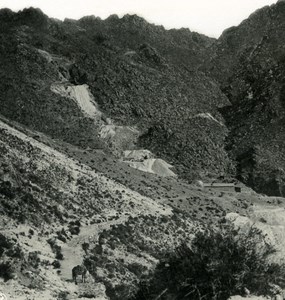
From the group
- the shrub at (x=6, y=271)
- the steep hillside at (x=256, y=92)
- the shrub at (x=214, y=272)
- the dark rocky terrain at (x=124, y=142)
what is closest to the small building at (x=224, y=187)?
the dark rocky terrain at (x=124, y=142)

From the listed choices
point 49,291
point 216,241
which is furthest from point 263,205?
point 216,241

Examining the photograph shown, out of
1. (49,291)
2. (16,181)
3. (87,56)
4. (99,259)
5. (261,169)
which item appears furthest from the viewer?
(87,56)

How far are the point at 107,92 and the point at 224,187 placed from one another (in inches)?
1067

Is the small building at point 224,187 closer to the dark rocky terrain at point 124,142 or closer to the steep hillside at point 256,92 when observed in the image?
the dark rocky terrain at point 124,142

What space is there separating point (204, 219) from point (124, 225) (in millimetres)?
14846

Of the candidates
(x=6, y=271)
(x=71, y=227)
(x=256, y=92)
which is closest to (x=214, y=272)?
(x=6, y=271)

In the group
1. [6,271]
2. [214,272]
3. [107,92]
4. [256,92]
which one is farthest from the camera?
[256,92]

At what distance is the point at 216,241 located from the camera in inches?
530

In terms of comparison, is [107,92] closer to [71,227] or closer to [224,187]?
[224,187]

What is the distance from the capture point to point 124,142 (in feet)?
249

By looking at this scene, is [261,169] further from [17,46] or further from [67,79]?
[17,46]

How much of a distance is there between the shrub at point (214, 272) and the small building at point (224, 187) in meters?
51.0

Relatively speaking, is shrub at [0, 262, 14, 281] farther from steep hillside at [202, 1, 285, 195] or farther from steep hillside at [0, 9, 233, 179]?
steep hillside at [202, 1, 285, 195]

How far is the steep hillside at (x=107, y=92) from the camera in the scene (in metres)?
73.3
